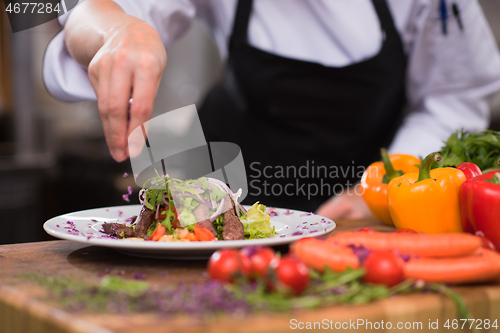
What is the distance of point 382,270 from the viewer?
25.5 inches

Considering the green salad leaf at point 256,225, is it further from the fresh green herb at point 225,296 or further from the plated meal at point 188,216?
the fresh green herb at point 225,296

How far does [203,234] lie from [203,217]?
6cm

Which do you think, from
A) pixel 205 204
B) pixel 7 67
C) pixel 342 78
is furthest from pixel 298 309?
pixel 7 67

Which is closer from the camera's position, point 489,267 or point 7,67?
point 489,267

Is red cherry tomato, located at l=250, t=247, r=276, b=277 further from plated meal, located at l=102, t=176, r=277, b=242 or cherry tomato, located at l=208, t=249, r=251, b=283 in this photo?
plated meal, located at l=102, t=176, r=277, b=242

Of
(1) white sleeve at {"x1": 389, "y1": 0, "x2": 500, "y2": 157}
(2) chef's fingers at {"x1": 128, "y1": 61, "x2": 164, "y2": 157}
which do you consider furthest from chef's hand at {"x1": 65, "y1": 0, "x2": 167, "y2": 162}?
(1) white sleeve at {"x1": 389, "y1": 0, "x2": 500, "y2": 157}

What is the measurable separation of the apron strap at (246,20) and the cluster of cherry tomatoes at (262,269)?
1.33m

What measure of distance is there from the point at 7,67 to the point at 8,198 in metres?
2.04

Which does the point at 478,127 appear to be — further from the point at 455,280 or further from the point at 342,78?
the point at 455,280

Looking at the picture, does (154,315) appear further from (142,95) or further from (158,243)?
(142,95)

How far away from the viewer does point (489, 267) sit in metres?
0.70

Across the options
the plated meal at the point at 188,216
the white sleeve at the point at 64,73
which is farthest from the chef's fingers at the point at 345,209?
the white sleeve at the point at 64,73

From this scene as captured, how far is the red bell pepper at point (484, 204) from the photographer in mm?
882

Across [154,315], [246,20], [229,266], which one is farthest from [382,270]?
[246,20]
